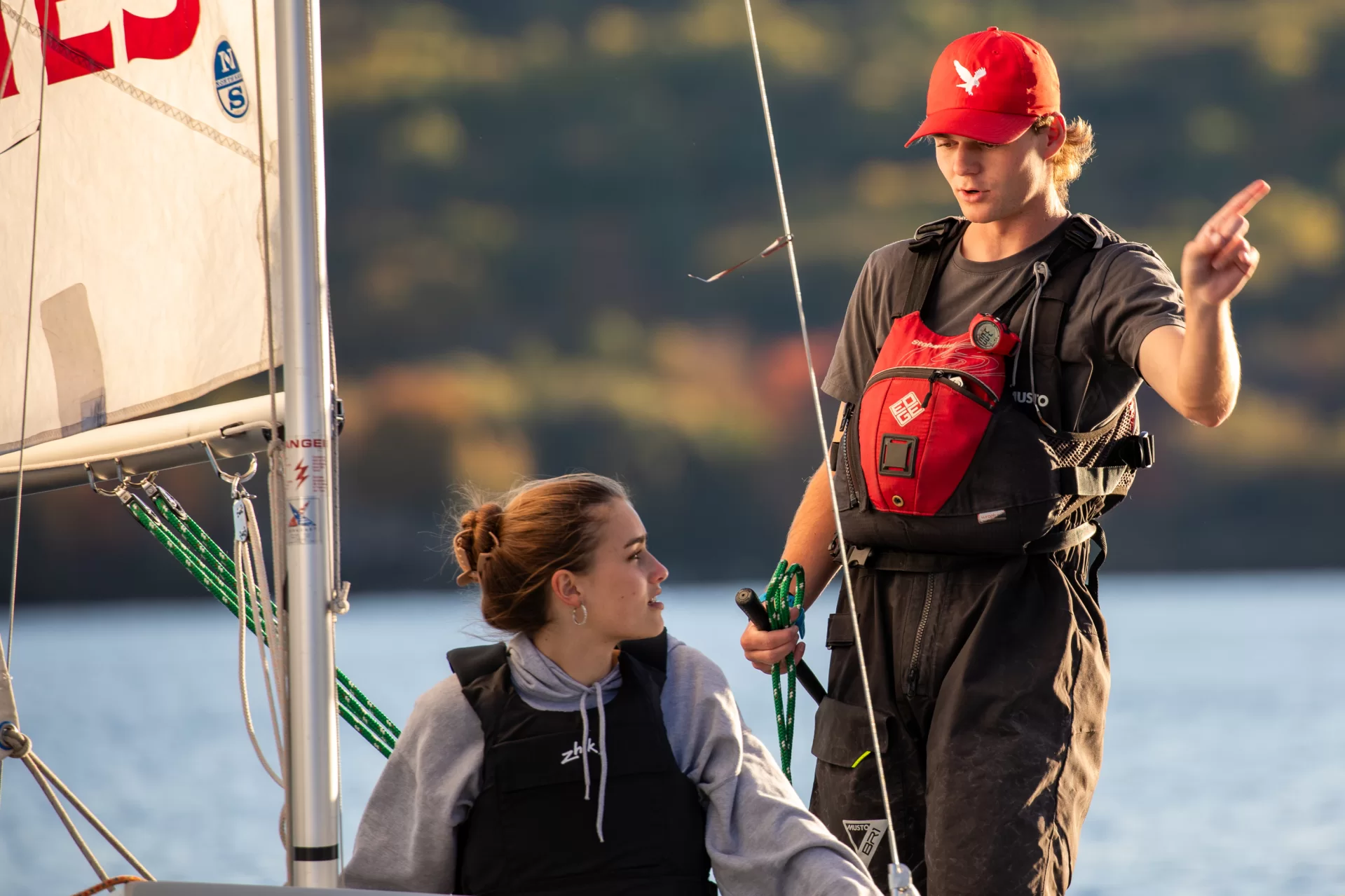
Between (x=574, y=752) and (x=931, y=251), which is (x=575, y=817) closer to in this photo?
(x=574, y=752)

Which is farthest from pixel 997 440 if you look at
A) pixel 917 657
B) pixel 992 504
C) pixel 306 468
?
pixel 306 468

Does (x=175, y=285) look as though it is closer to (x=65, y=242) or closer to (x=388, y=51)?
(x=65, y=242)

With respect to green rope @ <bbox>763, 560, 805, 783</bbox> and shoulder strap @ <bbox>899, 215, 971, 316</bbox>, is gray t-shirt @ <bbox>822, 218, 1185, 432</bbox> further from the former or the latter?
green rope @ <bbox>763, 560, 805, 783</bbox>

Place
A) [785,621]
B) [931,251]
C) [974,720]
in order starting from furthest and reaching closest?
[931,251], [785,621], [974,720]

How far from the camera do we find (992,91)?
210cm

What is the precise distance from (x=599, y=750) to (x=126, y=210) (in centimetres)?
118

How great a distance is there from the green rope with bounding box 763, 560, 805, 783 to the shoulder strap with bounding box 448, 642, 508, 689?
1.27 feet

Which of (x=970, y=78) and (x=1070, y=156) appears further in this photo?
(x=1070, y=156)

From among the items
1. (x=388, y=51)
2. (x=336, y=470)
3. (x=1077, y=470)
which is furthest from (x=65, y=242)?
(x=388, y=51)

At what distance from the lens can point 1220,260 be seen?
1738 mm

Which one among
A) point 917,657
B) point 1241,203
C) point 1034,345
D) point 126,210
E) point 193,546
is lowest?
point 917,657

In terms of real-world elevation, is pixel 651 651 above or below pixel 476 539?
below

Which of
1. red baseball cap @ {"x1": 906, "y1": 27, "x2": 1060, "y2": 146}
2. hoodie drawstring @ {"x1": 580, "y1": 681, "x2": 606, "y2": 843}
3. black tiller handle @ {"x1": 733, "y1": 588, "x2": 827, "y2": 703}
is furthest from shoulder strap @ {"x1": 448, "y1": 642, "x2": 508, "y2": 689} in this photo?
red baseball cap @ {"x1": 906, "y1": 27, "x2": 1060, "y2": 146}

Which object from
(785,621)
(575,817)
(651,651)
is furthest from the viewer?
(785,621)
